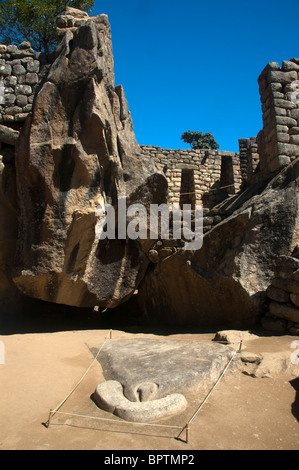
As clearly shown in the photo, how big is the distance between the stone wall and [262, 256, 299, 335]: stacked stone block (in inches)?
262

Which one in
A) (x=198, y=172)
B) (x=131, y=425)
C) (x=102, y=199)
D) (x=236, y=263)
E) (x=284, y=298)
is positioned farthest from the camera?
(x=198, y=172)

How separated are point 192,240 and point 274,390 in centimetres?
295

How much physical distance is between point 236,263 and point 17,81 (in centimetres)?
441

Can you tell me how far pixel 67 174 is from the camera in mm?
4664

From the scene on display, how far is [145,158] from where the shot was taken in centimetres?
557

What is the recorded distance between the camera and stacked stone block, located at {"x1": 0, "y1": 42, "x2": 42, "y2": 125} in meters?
5.21

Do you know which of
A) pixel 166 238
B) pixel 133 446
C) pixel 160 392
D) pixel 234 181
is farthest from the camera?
pixel 234 181

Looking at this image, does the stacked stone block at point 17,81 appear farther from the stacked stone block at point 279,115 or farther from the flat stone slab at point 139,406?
the flat stone slab at point 139,406

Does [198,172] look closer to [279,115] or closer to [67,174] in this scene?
[279,115]

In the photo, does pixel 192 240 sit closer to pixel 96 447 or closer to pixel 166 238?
pixel 166 238

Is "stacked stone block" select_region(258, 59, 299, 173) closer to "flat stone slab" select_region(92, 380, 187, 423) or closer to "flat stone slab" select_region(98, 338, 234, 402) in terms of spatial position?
"flat stone slab" select_region(98, 338, 234, 402)

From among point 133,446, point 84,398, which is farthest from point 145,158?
point 133,446

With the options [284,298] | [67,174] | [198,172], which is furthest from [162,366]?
[198,172]

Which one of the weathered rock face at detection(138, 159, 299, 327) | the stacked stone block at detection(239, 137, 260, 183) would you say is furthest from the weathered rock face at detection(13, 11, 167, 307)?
the stacked stone block at detection(239, 137, 260, 183)
